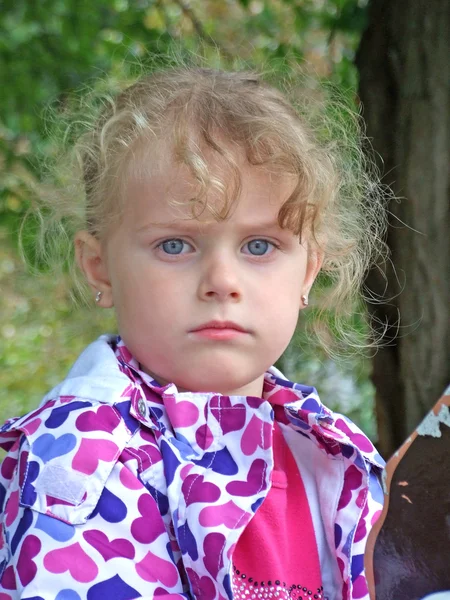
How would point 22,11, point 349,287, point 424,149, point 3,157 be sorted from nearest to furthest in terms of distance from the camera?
point 349,287
point 424,149
point 22,11
point 3,157

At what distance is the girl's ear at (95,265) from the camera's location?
203 cm

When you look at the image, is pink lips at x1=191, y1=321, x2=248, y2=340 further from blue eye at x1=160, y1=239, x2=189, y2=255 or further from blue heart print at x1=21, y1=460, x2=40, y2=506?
blue heart print at x1=21, y1=460, x2=40, y2=506

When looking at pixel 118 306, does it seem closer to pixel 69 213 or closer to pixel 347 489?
pixel 69 213

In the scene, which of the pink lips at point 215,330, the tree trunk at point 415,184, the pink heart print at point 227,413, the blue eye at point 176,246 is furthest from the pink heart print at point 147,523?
the tree trunk at point 415,184

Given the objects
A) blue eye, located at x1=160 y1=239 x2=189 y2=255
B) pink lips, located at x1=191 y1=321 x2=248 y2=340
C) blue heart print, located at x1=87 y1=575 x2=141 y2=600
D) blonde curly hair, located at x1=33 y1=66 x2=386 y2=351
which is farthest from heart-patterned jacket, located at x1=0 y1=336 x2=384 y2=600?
blonde curly hair, located at x1=33 y1=66 x2=386 y2=351

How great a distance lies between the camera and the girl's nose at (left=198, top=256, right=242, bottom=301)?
179 centimetres

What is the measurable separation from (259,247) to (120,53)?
6.97ft

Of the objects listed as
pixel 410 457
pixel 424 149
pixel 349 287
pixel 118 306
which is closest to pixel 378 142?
pixel 424 149

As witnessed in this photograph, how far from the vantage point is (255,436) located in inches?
72.4

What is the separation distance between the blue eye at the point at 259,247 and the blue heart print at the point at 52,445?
0.50 m

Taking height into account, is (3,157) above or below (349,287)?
above

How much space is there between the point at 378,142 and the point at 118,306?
1.40 meters

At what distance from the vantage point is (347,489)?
6.43ft

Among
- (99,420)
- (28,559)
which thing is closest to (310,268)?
(99,420)
